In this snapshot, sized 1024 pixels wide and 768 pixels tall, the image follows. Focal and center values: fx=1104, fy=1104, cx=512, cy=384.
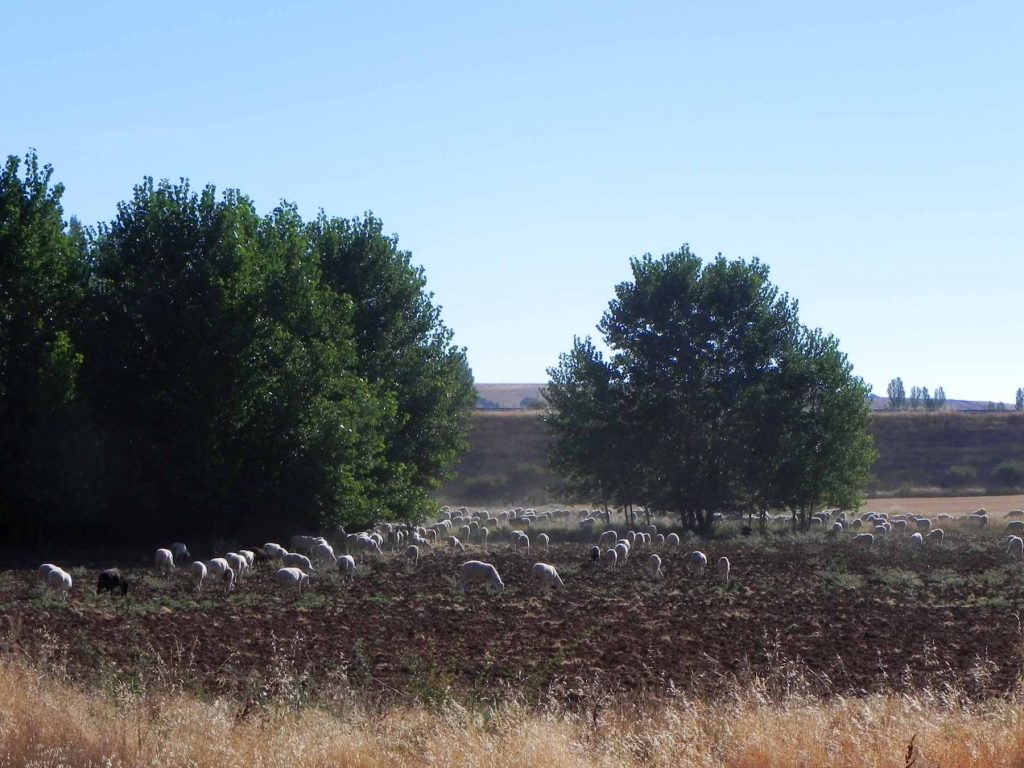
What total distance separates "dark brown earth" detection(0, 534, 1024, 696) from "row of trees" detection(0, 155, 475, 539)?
502 centimetres

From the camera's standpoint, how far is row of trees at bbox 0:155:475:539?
3030cm

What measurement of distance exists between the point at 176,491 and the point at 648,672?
73.2 ft

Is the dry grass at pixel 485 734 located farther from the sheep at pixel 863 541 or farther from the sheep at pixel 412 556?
the sheep at pixel 863 541

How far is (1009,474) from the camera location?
91188mm

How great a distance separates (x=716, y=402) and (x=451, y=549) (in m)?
16.8

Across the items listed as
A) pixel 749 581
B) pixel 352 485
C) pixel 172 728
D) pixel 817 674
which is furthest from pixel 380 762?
pixel 352 485

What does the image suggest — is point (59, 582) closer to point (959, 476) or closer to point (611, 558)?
point (611, 558)

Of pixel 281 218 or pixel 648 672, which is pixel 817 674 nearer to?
pixel 648 672

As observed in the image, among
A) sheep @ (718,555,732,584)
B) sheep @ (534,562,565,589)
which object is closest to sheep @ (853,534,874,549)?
sheep @ (718,555,732,584)

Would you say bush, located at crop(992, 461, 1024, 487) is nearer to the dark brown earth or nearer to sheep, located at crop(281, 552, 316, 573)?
the dark brown earth

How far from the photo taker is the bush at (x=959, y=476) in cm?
9100

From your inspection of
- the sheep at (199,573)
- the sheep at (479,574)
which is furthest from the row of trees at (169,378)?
the sheep at (479,574)

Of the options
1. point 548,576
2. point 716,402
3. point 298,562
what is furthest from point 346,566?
point 716,402

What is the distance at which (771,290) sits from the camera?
4956 cm
